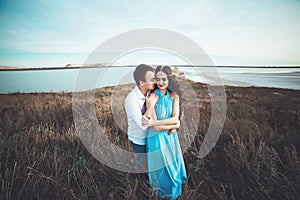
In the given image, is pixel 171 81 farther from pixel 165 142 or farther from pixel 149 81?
pixel 165 142

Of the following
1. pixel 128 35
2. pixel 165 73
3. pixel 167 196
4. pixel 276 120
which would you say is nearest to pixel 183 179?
pixel 167 196

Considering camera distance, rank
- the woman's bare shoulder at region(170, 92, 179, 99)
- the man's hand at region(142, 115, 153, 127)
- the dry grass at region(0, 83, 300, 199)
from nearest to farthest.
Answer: the man's hand at region(142, 115, 153, 127)
the woman's bare shoulder at region(170, 92, 179, 99)
the dry grass at region(0, 83, 300, 199)

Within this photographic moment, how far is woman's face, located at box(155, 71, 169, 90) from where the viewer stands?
5.62 ft

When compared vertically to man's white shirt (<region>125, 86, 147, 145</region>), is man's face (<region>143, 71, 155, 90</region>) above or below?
above

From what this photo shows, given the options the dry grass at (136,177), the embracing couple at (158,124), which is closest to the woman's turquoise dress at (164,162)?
the embracing couple at (158,124)

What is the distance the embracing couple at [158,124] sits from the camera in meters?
1.72

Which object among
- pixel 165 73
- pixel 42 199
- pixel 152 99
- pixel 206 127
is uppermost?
pixel 165 73

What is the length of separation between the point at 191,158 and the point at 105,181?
1322mm

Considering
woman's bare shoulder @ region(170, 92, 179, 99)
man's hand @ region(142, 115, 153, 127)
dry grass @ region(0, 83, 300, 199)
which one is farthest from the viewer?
dry grass @ region(0, 83, 300, 199)

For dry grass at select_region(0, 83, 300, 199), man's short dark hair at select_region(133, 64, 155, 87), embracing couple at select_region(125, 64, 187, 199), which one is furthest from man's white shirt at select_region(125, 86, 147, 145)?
dry grass at select_region(0, 83, 300, 199)

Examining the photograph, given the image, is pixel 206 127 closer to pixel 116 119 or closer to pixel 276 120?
pixel 276 120

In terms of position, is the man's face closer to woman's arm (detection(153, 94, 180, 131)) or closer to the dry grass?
woman's arm (detection(153, 94, 180, 131))

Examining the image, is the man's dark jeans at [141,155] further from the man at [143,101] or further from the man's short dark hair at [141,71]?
the man's short dark hair at [141,71]

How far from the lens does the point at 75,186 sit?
2195 millimetres
